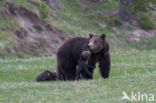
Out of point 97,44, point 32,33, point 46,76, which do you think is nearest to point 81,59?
point 97,44

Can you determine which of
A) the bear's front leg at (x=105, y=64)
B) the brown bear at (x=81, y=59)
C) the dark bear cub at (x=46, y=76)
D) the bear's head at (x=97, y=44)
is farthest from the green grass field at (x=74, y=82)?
the bear's head at (x=97, y=44)

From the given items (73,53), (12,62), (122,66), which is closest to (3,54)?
(12,62)

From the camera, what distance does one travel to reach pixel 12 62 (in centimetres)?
1830

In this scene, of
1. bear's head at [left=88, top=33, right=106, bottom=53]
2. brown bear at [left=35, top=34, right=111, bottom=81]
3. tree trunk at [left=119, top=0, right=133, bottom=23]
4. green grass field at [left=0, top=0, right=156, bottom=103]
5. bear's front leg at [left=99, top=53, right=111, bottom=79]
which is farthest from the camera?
tree trunk at [left=119, top=0, right=133, bottom=23]

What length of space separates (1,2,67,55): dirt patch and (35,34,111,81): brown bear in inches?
557

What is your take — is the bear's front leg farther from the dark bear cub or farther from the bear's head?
the dark bear cub

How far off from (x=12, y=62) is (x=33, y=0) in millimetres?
14710

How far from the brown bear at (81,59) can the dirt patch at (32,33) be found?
14146mm

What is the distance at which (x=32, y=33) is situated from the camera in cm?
2892

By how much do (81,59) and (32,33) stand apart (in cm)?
1736

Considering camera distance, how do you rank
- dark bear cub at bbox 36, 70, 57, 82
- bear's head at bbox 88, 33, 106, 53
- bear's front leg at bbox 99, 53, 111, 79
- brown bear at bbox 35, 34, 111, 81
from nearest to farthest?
bear's head at bbox 88, 33, 106, 53 → brown bear at bbox 35, 34, 111, 81 → bear's front leg at bbox 99, 53, 111, 79 → dark bear cub at bbox 36, 70, 57, 82

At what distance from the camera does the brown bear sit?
11.8m

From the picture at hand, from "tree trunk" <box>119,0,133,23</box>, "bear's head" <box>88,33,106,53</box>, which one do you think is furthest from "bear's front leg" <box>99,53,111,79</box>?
"tree trunk" <box>119,0,133,23</box>

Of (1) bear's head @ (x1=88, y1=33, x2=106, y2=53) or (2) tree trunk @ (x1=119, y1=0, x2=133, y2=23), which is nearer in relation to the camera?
(1) bear's head @ (x1=88, y1=33, x2=106, y2=53)
